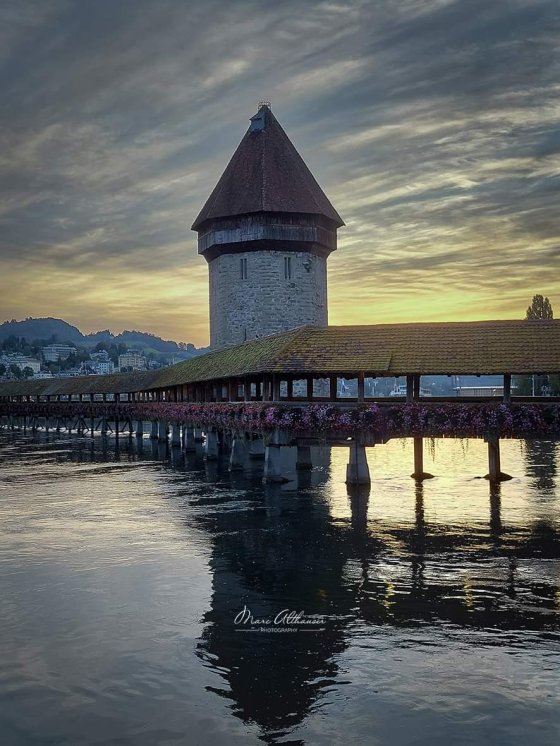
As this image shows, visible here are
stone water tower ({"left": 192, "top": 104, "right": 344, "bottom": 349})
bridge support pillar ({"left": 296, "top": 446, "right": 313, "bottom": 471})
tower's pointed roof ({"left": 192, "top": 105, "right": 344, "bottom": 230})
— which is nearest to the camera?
bridge support pillar ({"left": 296, "top": 446, "right": 313, "bottom": 471})

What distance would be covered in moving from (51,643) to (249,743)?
158 inches

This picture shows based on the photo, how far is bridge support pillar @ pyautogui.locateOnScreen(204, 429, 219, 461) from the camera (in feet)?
122

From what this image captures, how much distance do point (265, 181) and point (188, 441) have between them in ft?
58.3

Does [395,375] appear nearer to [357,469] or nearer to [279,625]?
[357,469]

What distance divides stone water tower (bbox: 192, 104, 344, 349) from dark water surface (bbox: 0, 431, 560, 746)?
88.9 ft

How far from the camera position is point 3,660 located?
9875 mm

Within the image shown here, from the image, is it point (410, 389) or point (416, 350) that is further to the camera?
point (410, 389)

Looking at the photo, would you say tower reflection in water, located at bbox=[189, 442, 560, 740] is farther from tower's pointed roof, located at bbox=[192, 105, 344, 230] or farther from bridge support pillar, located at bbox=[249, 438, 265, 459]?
tower's pointed roof, located at bbox=[192, 105, 344, 230]

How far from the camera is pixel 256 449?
37.1 m

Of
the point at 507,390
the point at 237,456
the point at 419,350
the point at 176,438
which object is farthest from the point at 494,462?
the point at 176,438

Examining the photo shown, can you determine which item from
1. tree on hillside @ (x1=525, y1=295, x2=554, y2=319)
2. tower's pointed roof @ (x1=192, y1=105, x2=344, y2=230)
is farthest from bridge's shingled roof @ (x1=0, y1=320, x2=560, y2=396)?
tree on hillside @ (x1=525, y1=295, x2=554, y2=319)

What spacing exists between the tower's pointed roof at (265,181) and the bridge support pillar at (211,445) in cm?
1671

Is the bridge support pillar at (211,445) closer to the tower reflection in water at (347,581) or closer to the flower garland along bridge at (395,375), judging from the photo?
the flower garland along bridge at (395,375)

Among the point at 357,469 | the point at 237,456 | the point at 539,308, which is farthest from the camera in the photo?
the point at 539,308
